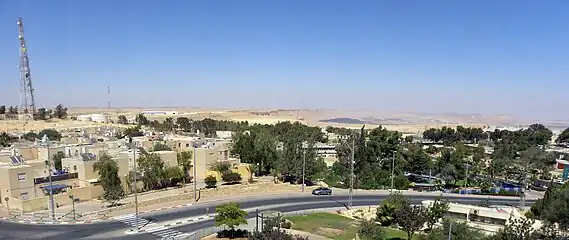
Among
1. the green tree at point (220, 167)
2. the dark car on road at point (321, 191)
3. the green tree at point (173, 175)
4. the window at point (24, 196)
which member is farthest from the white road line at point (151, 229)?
the dark car on road at point (321, 191)

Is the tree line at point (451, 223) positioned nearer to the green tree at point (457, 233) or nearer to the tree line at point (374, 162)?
the green tree at point (457, 233)

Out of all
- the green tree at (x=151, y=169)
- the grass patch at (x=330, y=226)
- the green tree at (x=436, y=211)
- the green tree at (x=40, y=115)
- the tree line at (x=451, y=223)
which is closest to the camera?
the tree line at (x=451, y=223)

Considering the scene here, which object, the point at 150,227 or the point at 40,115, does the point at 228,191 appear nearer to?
the point at 150,227

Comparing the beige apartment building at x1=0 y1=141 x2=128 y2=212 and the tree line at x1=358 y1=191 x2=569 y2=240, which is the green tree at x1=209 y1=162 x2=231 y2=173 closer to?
the beige apartment building at x1=0 y1=141 x2=128 y2=212

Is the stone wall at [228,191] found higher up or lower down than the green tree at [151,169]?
lower down

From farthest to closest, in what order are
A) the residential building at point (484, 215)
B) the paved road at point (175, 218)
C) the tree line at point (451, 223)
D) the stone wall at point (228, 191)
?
the stone wall at point (228, 191)
the residential building at point (484, 215)
the paved road at point (175, 218)
the tree line at point (451, 223)

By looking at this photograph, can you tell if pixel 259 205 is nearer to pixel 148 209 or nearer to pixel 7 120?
pixel 148 209

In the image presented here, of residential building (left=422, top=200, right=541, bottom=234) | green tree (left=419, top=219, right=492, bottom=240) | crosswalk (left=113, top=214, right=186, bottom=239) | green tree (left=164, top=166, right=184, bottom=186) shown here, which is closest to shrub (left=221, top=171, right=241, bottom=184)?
green tree (left=164, top=166, right=184, bottom=186)
